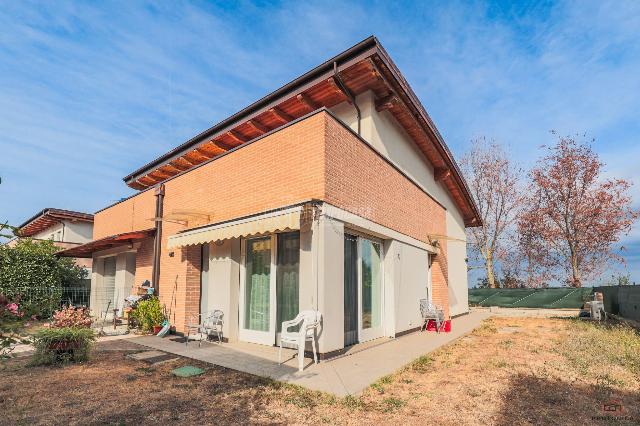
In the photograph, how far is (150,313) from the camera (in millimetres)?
13250

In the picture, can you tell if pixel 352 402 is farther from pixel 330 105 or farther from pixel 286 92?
pixel 330 105

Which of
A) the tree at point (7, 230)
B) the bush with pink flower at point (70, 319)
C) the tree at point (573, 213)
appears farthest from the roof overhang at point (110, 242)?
the tree at point (573, 213)

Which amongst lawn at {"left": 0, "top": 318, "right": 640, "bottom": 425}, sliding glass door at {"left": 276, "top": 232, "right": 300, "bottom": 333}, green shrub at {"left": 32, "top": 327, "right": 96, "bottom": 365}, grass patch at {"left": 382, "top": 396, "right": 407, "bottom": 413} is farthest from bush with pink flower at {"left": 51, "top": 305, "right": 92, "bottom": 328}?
grass patch at {"left": 382, "top": 396, "right": 407, "bottom": 413}

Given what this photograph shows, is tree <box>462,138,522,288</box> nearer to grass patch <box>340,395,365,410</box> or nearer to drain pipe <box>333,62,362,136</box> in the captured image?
drain pipe <box>333,62,362,136</box>

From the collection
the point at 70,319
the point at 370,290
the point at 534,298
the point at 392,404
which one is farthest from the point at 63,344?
the point at 534,298

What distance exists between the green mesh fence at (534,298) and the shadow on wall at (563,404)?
24115mm

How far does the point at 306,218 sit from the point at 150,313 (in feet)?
26.4

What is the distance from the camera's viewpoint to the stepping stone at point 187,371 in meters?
7.68

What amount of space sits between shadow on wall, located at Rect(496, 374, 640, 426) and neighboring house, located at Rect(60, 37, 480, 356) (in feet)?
13.3

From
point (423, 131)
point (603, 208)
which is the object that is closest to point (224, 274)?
point (423, 131)

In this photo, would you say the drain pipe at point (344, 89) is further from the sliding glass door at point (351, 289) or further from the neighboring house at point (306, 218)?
the sliding glass door at point (351, 289)

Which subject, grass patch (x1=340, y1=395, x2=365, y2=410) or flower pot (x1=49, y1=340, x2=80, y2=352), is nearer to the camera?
grass patch (x1=340, y1=395, x2=365, y2=410)

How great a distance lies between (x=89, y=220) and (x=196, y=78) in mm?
18796

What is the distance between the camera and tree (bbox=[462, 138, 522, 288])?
3797 cm
